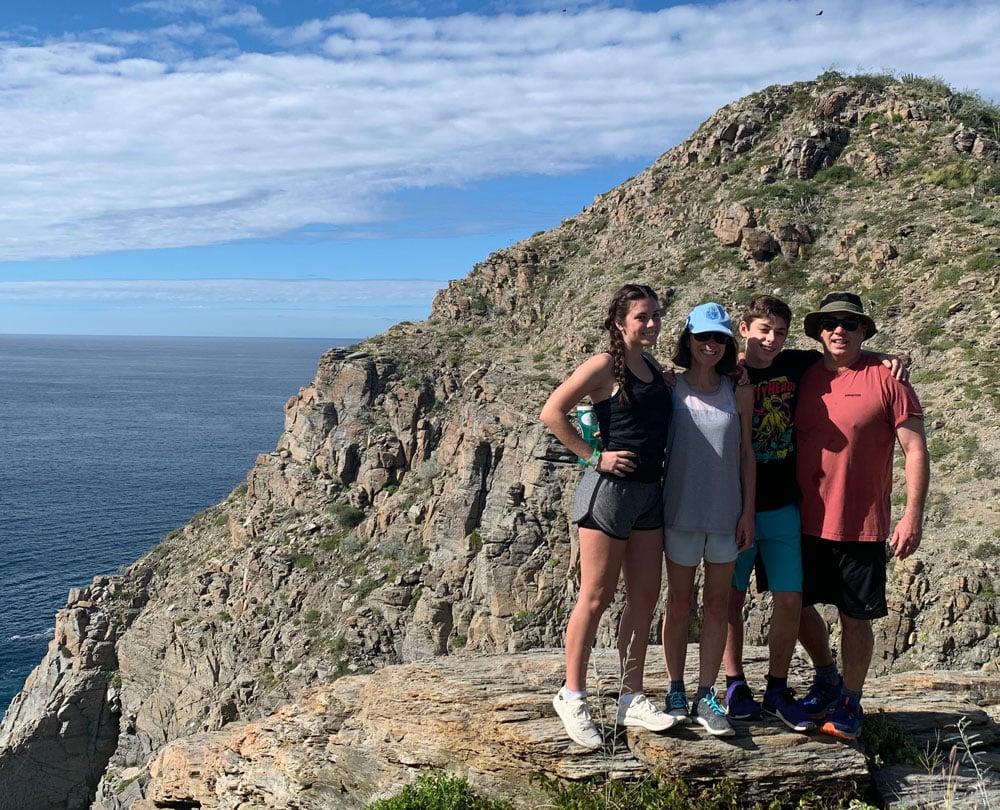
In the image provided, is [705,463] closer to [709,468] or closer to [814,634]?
[709,468]

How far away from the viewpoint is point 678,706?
6637 mm

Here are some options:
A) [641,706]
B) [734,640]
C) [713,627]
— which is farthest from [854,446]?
[641,706]

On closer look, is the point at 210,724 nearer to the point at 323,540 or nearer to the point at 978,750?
the point at 323,540

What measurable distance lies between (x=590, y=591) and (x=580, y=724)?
110 centimetres

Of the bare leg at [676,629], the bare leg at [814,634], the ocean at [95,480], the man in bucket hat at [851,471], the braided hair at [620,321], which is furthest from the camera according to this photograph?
the ocean at [95,480]

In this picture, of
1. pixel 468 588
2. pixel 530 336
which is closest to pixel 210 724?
pixel 468 588

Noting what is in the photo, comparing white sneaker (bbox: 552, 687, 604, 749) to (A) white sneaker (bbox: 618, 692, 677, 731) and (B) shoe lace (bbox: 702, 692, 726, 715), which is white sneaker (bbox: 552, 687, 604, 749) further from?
(B) shoe lace (bbox: 702, 692, 726, 715)

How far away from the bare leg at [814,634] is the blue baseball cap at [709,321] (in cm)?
260

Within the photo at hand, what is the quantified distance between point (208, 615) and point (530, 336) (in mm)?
18729

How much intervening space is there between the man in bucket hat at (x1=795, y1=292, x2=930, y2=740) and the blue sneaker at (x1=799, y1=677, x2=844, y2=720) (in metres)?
0.15

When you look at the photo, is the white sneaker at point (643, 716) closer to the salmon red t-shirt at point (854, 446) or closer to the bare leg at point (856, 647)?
the bare leg at point (856, 647)

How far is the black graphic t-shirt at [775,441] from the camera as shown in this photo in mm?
6457

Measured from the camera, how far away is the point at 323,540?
34125 mm

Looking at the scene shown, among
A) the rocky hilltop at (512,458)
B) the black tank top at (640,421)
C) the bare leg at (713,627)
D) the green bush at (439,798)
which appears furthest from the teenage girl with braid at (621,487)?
the rocky hilltop at (512,458)
